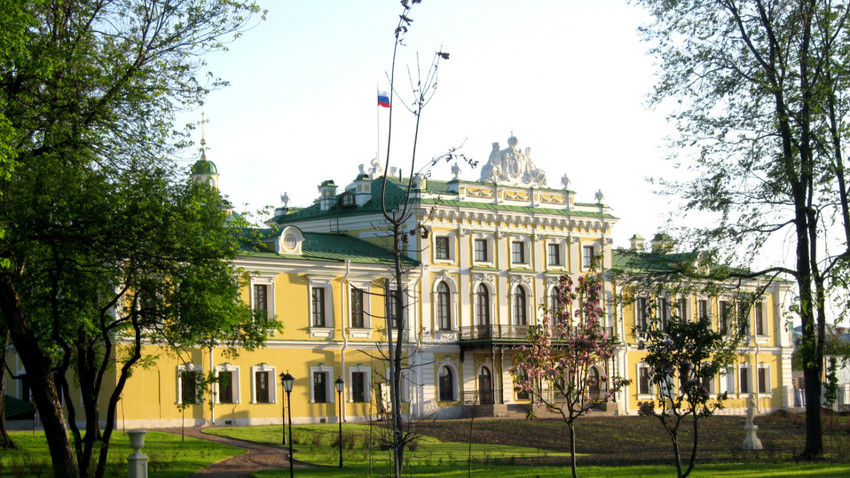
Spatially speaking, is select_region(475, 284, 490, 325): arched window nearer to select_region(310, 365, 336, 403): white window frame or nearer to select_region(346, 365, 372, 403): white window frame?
select_region(346, 365, 372, 403): white window frame

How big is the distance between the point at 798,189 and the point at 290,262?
22643 millimetres

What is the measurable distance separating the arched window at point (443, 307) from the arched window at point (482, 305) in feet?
4.73

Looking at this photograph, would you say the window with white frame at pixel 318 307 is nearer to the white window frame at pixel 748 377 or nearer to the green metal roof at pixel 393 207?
the green metal roof at pixel 393 207

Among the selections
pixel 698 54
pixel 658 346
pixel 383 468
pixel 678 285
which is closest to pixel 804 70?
pixel 698 54

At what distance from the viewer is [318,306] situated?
1754 inches

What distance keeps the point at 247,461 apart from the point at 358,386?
16.9m

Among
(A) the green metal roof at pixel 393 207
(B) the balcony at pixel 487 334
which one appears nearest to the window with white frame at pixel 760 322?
(A) the green metal roof at pixel 393 207

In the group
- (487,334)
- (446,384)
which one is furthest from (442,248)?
(446,384)

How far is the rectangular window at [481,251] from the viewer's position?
163 feet

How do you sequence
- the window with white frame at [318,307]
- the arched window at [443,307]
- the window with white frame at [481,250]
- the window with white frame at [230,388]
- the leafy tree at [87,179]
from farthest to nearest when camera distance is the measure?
the window with white frame at [481,250] < the arched window at [443,307] < the window with white frame at [318,307] < the window with white frame at [230,388] < the leafy tree at [87,179]

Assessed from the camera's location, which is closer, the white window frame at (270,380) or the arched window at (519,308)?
the white window frame at (270,380)

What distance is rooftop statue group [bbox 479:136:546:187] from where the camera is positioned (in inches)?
2018

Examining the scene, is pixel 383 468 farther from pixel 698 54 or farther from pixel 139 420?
pixel 139 420

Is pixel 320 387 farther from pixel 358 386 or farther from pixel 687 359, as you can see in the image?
pixel 687 359
